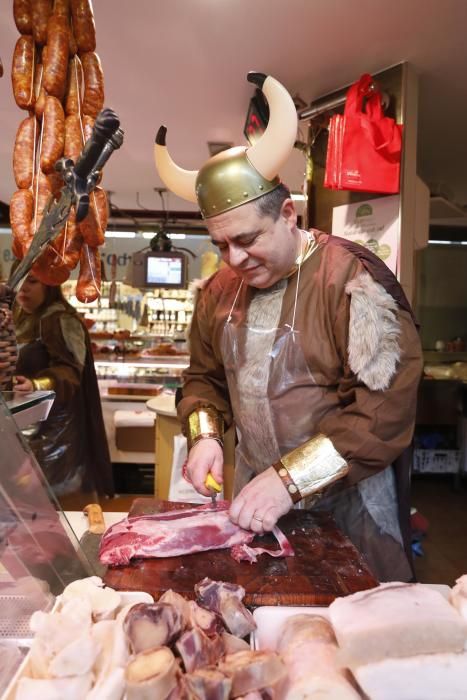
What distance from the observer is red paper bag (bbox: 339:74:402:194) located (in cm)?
316

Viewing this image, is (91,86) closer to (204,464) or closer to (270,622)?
(204,464)

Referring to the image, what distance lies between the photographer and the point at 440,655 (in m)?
0.69

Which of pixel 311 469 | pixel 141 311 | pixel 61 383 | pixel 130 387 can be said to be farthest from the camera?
pixel 141 311

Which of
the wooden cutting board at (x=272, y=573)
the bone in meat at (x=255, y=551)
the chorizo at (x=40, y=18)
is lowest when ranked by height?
the wooden cutting board at (x=272, y=573)

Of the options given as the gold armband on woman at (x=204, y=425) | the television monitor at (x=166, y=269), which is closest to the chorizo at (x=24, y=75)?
the gold armband on woman at (x=204, y=425)

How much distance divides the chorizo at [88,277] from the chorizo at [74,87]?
1.58 feet

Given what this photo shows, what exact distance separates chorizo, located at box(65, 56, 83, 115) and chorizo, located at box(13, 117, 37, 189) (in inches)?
6.2

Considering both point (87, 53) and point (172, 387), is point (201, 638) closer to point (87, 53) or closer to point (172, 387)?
point (87, 53)

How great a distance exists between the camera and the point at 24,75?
1834 millimetres

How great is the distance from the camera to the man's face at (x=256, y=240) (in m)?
1.57

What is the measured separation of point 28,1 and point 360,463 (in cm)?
199

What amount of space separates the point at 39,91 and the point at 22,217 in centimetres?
50

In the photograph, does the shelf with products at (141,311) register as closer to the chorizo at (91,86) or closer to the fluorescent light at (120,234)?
the fluorescent light at (120,234)

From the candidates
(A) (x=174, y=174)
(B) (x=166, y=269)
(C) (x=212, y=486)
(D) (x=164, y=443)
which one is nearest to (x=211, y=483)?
(C) (x=212, y=486)
